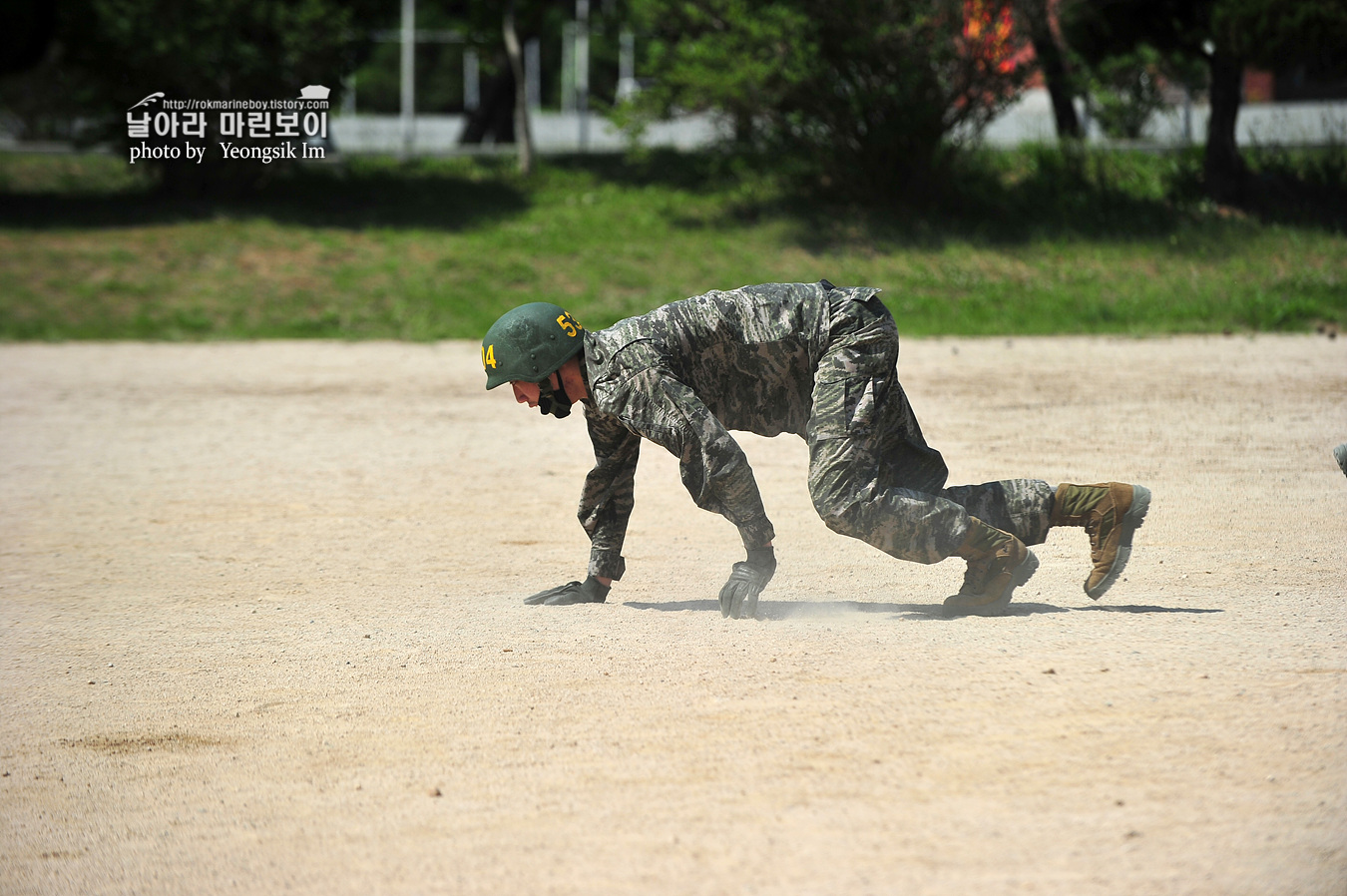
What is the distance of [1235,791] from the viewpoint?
140 inches

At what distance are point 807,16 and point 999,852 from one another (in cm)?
1760

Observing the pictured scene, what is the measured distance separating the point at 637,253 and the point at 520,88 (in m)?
7.06

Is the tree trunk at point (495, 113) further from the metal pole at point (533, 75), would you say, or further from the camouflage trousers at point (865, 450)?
the camouflage trousers at point (865, 450)

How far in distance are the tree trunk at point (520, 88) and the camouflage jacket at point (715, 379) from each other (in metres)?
20.0

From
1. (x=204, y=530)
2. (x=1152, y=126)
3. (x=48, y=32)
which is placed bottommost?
(x=204, y=530)

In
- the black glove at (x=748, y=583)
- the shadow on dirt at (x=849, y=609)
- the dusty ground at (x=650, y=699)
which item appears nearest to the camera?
the dusty ground at (x=650, y=699)

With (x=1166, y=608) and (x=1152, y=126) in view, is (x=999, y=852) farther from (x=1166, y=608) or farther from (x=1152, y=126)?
(x=1152, y=126)

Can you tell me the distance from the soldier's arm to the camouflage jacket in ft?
0.04

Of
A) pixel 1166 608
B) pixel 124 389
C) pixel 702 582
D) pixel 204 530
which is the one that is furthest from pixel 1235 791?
pixel 124 389

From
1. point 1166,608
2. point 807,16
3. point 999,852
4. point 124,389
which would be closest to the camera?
point 999,852

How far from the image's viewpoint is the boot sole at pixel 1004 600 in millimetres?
5328

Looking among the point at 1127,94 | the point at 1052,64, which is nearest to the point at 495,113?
the point at 1127,94

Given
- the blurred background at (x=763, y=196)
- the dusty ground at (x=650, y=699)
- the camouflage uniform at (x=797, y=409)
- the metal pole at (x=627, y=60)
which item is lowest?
the dusty ground at (x=650, y=699)

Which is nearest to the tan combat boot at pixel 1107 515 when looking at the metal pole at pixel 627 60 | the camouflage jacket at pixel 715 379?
the camouflage jacket at pixel 715 379
